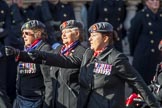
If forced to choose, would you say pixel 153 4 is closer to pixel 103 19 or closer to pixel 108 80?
pixel 103 19

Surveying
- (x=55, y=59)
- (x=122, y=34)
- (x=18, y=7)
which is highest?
(x=55, y=59)

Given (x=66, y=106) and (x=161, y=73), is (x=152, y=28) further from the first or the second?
(x=66, y=106)

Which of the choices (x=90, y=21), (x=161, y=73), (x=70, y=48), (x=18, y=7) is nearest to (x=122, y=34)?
(x=90, y=21)

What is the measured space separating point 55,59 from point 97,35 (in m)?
0.46

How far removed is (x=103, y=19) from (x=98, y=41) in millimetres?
5690

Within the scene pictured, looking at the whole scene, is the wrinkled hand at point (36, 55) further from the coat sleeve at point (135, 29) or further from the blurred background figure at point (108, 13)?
the blurred background figure at point (108, 13)

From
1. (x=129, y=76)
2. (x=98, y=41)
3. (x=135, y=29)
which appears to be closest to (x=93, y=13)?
(x=135, y=29)

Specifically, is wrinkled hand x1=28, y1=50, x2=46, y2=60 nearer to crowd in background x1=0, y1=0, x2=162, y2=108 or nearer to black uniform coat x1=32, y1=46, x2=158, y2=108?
black uniform coat x1=32, y1=46, x2=158, y2=108

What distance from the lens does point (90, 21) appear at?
12.2 meters

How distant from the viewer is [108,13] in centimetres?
1230

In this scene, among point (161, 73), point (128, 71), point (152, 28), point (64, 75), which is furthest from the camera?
point (152, 28)

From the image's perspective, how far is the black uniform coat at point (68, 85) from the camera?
7156 millimetres

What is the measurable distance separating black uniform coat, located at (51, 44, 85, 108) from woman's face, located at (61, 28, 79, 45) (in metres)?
0.09

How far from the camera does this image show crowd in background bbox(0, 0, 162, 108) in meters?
11.3
